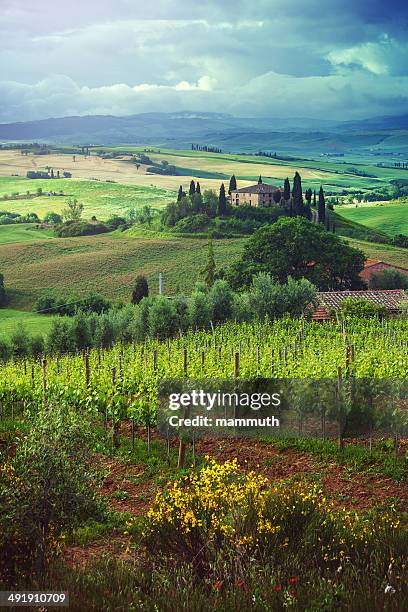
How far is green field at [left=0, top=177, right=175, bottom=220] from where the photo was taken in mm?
134500

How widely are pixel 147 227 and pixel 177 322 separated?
58.1 meters

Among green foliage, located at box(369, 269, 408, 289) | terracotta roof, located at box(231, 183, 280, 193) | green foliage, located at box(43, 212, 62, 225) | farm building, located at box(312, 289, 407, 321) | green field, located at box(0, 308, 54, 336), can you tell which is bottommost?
green field, located at box(0, 308, 54, 336)

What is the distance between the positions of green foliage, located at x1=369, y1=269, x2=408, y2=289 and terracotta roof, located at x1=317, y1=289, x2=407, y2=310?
13.9 m

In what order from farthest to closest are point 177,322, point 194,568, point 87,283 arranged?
1. point 87,283
2. point 177,322
3. point 194,568

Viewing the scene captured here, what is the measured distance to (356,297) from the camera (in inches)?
2100

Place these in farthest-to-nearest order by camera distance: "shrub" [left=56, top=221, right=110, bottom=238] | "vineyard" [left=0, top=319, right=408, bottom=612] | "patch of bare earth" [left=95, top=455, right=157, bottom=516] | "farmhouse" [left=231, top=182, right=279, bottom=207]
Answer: "farmhouse" [left=231, top=182, right=279, bottom=207] → "shrub" [left=56, top=221, right=110, bottom=238] → "patch of bare earth" [left=95, top=455, right=157, bottom=516] → "vineyard" [left=0, top=319, right=408, bottom=612]

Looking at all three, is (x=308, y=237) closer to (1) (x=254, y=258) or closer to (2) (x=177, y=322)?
(1) (x=254, y=258)

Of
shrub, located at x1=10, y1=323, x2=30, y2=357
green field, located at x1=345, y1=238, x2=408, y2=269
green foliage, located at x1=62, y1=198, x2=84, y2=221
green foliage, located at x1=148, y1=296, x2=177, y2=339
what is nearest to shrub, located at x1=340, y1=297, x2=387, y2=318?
green foliage, located at x1=148, y1=296, x2=177, y2=339

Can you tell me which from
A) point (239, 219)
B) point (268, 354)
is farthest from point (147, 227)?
point (268, 354)

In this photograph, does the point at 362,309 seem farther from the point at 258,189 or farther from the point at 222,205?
the point at 258,189

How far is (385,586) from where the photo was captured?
7.78m

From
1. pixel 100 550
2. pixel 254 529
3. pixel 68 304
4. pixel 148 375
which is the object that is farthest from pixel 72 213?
pixel 254 529

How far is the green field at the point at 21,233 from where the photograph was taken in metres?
103

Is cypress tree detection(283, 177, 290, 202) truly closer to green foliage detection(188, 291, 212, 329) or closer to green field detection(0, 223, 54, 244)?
green field detection(0, 223, 54, 244)
